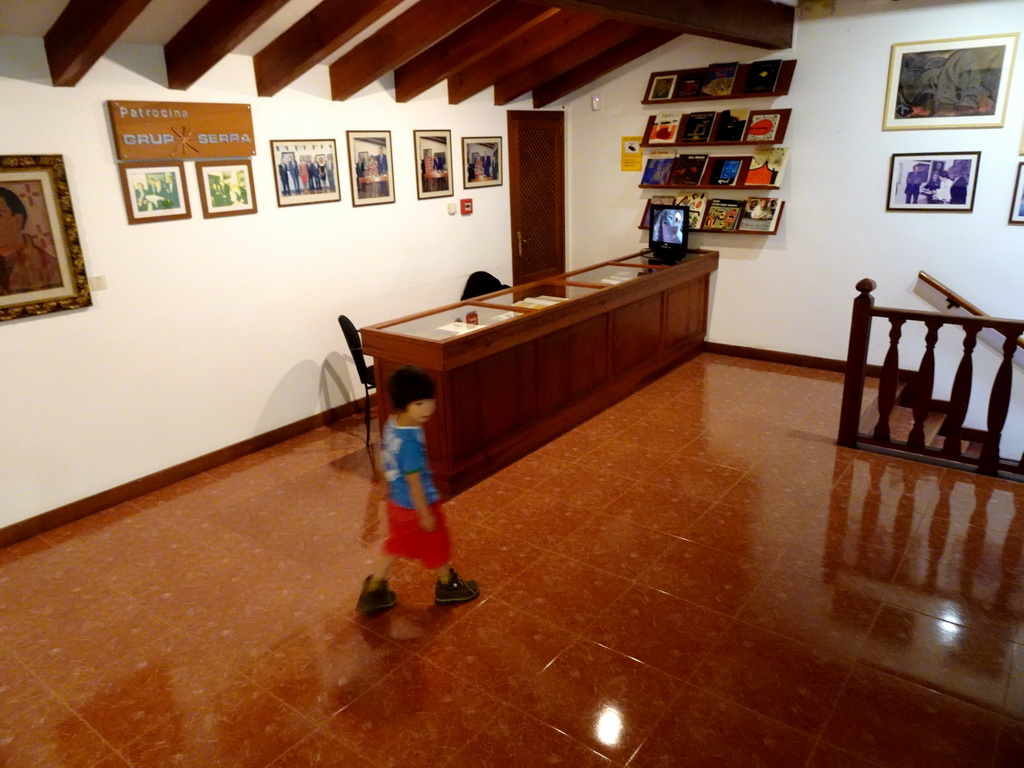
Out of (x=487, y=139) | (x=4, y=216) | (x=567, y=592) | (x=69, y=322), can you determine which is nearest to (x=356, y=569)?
(x=567, y=592)

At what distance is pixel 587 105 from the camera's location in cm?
728

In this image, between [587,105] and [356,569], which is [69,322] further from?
[587,105]

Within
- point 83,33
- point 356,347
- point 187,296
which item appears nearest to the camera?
point 83,33

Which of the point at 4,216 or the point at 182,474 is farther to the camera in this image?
the point at 182,474

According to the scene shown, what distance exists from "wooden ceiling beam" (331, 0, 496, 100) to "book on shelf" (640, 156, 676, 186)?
276 cm

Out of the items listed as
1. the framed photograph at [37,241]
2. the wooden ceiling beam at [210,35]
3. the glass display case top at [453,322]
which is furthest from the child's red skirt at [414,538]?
the wooden ceiling beam at [210,35]

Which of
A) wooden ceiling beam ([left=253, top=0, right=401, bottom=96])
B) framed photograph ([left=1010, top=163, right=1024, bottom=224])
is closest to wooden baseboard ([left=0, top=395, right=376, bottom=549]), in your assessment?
wooden ceiling beam ([left=253, top=0, right=401, bottom=96])

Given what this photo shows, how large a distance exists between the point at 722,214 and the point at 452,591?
4813mm

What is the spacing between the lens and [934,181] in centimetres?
557

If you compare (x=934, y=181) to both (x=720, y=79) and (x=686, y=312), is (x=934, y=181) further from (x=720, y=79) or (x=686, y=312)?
(x=686, y=312)

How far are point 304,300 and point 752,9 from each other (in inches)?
158

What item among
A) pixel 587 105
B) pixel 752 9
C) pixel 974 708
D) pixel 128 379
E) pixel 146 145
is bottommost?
pixel 974 708

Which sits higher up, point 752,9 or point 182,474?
point 752,9

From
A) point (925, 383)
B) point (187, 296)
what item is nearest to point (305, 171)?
point (187, 296)
